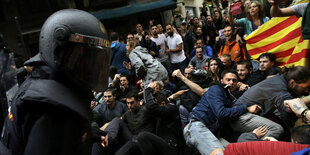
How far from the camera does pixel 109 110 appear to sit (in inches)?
189

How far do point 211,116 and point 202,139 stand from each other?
329 millimetres

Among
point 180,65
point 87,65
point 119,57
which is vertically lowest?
point 180,65

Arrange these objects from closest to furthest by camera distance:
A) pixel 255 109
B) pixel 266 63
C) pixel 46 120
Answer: pixel 46 120
pixel 255 109
pixel 266 63

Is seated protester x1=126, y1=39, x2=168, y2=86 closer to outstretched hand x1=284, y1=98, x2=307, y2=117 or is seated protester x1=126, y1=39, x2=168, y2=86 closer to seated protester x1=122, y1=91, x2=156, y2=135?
seated protester x1=122, y1=91, x2=156, y2=135

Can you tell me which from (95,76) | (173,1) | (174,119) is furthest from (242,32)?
(173,1)

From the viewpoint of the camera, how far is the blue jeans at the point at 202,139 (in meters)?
3.25

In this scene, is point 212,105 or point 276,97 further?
point 212,105

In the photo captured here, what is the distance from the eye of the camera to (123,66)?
6312mm

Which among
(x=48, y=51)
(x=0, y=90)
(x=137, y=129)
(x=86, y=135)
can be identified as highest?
(x=48, y=51)

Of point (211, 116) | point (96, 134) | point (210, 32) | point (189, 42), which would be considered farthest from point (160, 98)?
point (210, 32)

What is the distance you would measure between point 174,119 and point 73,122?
10.3 feet

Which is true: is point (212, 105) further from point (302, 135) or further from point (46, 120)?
point (46, 120)

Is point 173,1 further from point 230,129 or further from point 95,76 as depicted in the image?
point 95,76

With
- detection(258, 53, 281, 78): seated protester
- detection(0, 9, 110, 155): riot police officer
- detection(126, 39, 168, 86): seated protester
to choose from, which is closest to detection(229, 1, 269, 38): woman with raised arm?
detection(258, 53, 281, 78): seated protester
